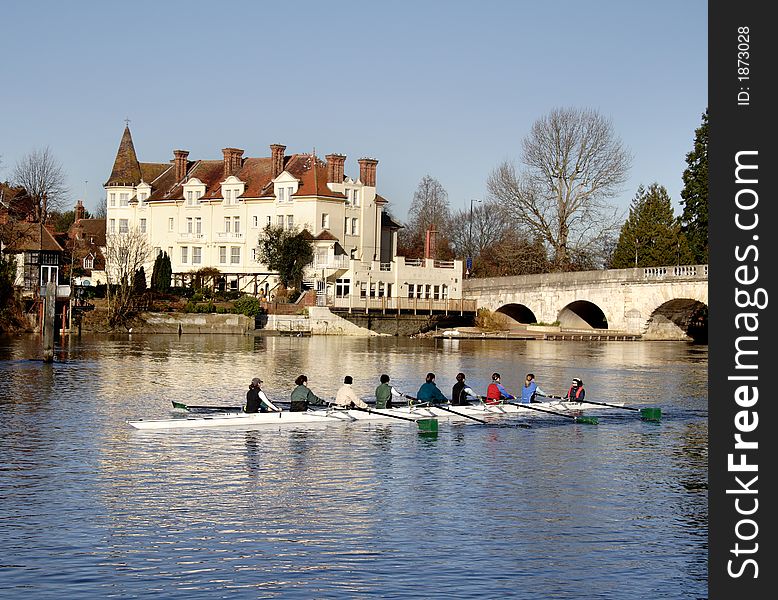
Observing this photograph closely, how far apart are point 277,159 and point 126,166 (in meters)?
14.9

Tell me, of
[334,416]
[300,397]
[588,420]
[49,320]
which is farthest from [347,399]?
[49,320]

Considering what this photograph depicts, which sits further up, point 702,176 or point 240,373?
point 702,176

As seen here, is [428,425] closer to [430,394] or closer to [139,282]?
[430,394]

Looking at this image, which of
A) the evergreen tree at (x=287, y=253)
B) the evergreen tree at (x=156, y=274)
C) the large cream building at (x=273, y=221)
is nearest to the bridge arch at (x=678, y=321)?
the large cream building at (x=273, y=221)

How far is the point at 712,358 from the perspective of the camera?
42.2 ft

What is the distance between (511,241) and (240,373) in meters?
60.0

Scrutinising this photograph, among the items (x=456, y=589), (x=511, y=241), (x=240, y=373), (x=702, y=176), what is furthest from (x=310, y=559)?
(x=511, y=241)

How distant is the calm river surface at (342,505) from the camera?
15.4 meters

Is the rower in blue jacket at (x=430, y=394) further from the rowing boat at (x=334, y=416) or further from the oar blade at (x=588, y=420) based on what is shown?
the oar blade at (x=588, y=420)

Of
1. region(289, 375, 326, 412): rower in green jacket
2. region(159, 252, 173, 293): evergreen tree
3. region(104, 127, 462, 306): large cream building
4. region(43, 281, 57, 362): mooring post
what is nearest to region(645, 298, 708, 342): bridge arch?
region(104, 127, 462, 306): large cream building

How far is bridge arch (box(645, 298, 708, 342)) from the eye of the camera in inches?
2913

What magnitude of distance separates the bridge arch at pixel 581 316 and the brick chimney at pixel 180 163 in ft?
104

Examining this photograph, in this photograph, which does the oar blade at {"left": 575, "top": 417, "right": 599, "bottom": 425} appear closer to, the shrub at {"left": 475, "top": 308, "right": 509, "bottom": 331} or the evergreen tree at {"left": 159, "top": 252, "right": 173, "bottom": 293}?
the shrub at {"left": 475, "top": 308, "right": 509, "bottom": 331}

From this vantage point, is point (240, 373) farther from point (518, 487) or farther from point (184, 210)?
point (184, 210)
